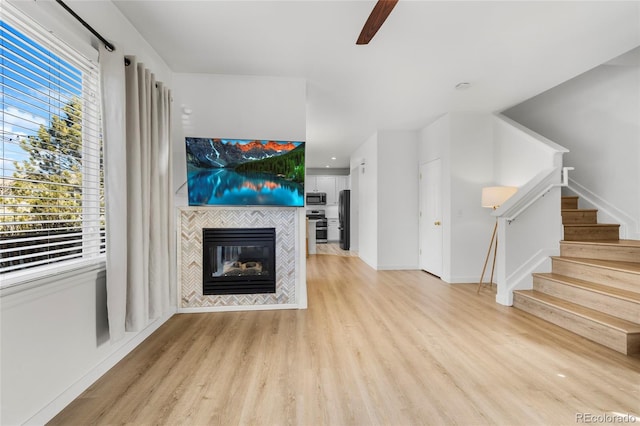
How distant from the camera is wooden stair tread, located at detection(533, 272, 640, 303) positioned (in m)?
2.57

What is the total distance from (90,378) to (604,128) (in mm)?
6456

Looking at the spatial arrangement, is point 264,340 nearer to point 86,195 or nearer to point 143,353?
point 143,353

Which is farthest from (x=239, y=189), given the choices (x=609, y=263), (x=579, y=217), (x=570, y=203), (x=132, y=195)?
(x=570, y=203)

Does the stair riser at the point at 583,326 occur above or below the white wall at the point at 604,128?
below

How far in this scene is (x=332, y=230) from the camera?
9.97 m

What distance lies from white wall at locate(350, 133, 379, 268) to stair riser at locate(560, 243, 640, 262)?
9.29 feet

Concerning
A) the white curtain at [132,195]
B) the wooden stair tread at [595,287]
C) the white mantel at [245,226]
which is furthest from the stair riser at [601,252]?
the white curtain at [132,195]

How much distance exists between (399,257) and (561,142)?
3275mm

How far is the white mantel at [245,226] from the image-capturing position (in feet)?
10.7

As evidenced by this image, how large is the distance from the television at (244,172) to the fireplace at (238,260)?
37cm

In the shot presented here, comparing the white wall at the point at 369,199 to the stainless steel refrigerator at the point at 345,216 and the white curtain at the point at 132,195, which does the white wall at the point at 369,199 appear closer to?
the stainless steel refrigerator at the point at 345,216

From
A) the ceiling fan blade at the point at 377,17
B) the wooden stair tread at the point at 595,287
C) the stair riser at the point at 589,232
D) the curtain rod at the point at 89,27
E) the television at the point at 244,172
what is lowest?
the wooden stair tread at the point at 595,287

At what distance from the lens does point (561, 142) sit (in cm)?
482

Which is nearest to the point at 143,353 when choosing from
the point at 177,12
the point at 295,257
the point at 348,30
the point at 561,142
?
the point at 295,257
